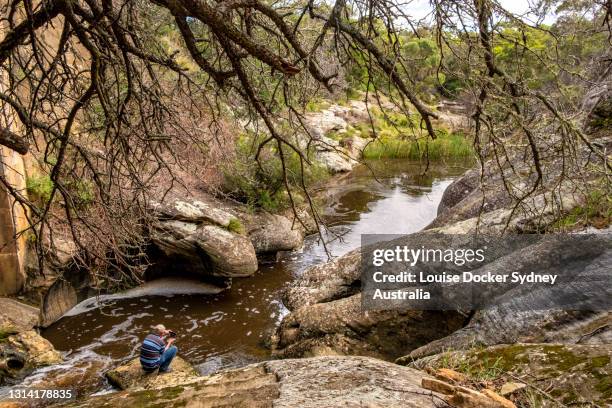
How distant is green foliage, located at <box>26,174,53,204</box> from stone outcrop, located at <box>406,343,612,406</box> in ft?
22.8

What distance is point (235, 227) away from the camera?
9883 millimetres

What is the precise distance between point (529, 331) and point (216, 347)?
4.79 m

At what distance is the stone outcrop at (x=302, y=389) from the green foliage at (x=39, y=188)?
5714 mm

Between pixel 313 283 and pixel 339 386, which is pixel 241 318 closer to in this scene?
pixel 313 283

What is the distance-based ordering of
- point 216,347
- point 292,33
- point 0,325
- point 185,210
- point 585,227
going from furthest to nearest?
point 185,210, point 216,347, point 0,325, point 585,227, point 292,33

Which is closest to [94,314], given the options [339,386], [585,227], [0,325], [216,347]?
[0,325]

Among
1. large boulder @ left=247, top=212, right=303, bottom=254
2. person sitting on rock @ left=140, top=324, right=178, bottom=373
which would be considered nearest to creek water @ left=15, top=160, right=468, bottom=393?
large boulder @ left=247, top=212, right=303, bottom=254

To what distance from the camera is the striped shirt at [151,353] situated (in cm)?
613

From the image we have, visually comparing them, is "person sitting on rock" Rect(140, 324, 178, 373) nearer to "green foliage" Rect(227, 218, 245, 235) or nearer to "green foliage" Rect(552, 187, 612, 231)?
"green foliage" Rect(227, 218, 245, 235)

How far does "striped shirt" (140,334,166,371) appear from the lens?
241 inches

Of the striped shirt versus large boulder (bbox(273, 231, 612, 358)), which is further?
the striped shirt

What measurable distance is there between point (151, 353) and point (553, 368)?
496 centimetres

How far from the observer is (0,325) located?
6.52 meters

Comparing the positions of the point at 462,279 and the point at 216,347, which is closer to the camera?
the point at 462,279
